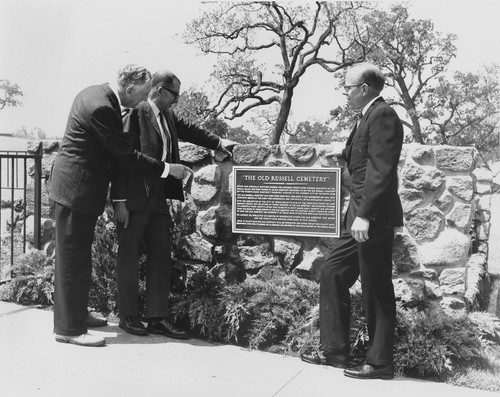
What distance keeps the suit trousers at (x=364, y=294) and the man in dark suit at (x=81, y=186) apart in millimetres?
1617

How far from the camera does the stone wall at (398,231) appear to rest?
15.0ft

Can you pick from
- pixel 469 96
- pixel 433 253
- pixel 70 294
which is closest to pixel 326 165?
pixel 433 253

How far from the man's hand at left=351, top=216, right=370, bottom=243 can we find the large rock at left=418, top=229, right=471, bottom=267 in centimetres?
117

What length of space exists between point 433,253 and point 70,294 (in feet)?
9.13

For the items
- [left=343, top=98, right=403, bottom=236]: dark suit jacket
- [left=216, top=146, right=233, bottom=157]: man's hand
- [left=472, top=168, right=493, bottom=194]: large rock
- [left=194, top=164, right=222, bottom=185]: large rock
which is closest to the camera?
[left=343, top=98, right=403, bottom=236]: dark suit jacket

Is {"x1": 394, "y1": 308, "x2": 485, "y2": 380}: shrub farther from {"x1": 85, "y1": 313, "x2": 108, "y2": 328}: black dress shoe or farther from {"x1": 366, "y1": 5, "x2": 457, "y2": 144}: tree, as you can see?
{"x1": 366, "y1": 5, "x2": 457, "y2": 144}: tree

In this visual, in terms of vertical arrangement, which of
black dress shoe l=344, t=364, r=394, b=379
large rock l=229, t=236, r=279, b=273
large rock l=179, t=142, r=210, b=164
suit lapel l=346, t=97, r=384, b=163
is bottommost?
black dress shoe l=344, t=364, r=394, b=379

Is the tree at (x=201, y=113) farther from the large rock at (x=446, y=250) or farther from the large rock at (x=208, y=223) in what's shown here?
the large rock at (x=446, y=250)

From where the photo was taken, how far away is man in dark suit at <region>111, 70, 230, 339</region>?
4438 mm

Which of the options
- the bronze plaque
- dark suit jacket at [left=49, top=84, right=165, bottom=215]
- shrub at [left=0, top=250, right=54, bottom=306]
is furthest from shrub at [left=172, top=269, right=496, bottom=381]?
shrub at [left=0, top=250, right=54, bottom=306]

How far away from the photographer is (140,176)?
4438 mm

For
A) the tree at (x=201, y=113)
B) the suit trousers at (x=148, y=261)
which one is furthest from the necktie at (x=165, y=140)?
the tree at (x=201, y=113)

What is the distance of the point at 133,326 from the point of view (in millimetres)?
4527

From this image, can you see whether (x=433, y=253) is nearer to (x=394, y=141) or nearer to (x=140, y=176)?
(x=394, y=141)
